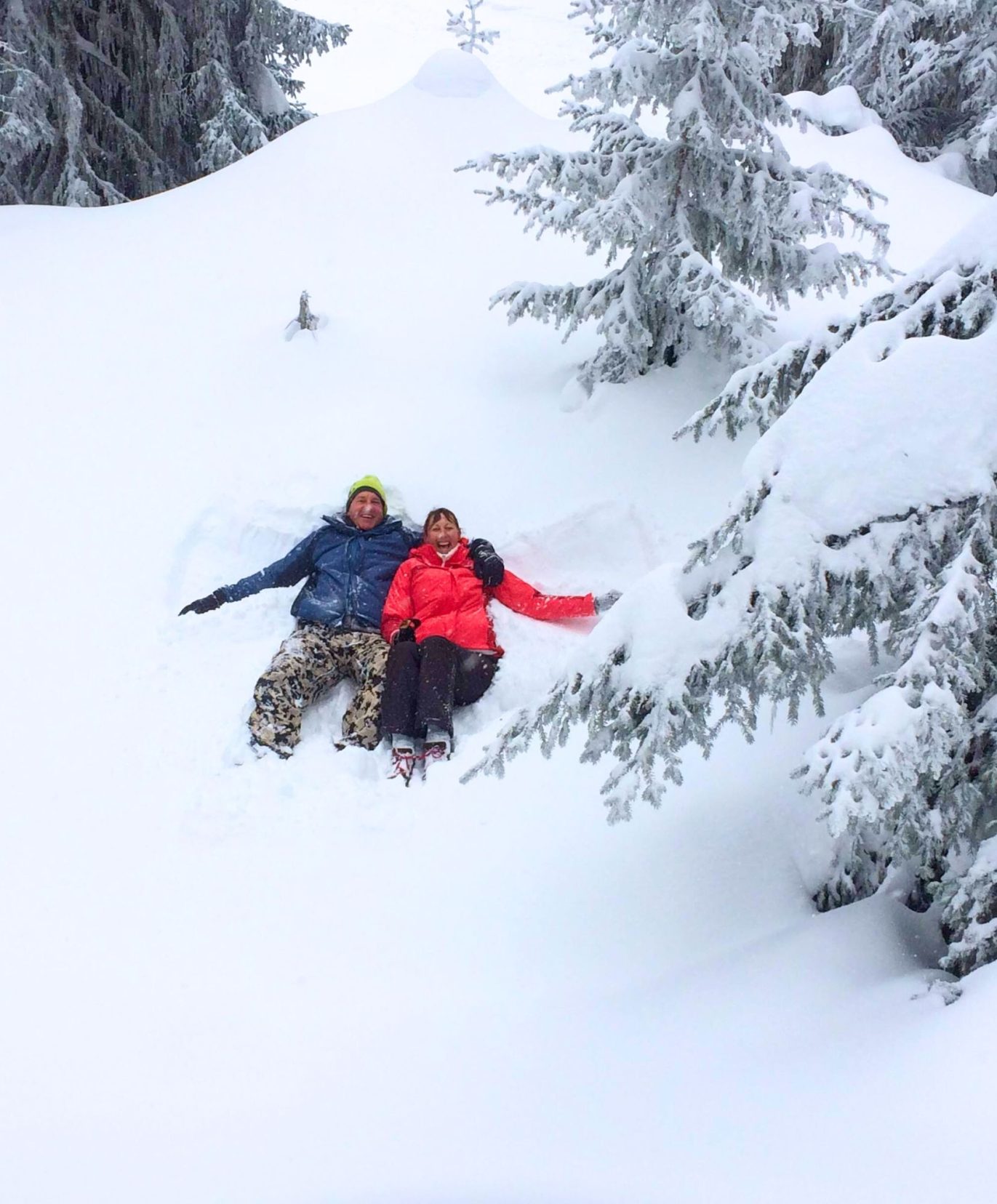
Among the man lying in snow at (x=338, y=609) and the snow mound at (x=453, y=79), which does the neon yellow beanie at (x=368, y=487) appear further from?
the snow mound at (x=453, y=79)

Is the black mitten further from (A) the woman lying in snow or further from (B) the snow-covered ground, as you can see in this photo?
(A) the woman lying in snow

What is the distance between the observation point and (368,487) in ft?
20.2

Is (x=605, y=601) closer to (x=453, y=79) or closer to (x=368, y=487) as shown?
(x=368, y=487)

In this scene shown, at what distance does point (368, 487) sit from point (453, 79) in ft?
25.8

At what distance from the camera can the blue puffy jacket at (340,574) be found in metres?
5.76

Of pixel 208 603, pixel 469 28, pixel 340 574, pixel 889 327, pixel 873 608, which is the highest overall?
pixel 889 327

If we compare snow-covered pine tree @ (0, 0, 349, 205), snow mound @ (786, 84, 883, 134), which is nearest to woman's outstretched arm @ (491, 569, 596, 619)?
snow-covered pine tree @ (0, 0, 349, 205)

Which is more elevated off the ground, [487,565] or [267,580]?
[487,565]

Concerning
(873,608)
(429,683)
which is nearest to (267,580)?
(429,683)

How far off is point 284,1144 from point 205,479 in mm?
4787

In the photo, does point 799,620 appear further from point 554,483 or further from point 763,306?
point 763,306

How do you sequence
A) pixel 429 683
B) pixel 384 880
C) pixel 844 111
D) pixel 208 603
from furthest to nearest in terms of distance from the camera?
pixel 844 111 < pixel 208 603 < pixel 429 683 < pixel 384 880

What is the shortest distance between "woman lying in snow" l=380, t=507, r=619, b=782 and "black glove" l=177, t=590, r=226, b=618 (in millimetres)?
965

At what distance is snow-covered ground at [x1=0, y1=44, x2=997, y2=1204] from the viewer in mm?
2633
